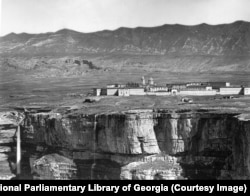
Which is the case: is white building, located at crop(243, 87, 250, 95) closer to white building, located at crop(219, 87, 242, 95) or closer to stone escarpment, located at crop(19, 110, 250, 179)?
white building, located at crop(219, 87, 242, 95)

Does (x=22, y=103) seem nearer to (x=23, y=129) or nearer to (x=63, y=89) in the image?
(x=23, y=129)

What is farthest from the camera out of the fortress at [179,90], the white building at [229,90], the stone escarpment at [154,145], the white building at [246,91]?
the white building at [229,90]

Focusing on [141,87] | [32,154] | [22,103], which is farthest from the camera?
[22,103]

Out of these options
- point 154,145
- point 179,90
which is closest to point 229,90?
point 179,90

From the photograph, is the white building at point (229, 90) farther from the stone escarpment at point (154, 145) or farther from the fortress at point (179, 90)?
the stone escarpment at point (154, 145)

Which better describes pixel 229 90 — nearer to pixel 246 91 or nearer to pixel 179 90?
pixel 246 91

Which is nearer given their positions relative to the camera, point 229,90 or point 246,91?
point 246,91

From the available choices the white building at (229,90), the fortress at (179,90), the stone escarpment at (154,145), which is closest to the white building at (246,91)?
the fortress at (179,90)
